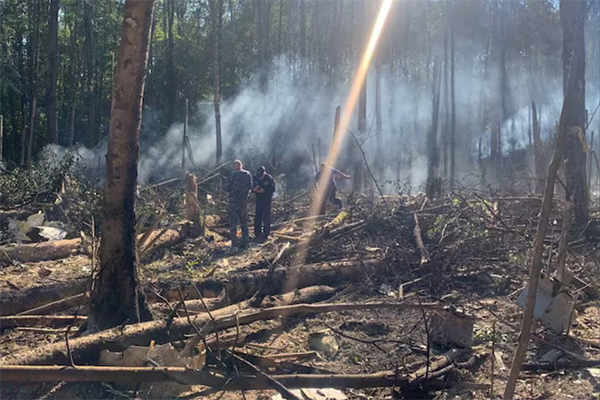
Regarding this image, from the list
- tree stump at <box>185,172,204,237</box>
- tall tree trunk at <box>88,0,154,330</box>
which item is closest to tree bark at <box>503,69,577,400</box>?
tall tree trunk at <box>88,0,154,330</box>

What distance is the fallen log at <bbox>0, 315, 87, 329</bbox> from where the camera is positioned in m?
4.93

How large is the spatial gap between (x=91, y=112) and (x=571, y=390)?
25044 millimetres

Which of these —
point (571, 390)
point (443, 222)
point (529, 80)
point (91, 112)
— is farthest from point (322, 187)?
point (529, 80)

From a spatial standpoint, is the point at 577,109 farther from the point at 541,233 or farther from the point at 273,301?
the point at 541,233

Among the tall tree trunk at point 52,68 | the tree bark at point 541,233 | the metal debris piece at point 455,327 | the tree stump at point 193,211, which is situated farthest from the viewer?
the tall tree trunk at point 52,68

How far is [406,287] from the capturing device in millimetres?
6852

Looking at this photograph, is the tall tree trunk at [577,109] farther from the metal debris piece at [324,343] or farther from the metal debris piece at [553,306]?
the metal debris piece at [324,343]

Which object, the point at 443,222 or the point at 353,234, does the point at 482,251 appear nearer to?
the point at 443,222

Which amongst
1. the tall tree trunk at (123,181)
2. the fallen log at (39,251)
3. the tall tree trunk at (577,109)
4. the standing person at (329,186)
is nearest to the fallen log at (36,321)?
the tall tree trunk at (123,181)

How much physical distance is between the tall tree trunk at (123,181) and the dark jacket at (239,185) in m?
5.49

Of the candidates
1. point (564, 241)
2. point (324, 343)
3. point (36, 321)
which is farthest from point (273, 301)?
point (564, 241)

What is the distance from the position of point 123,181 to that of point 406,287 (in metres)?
3.98

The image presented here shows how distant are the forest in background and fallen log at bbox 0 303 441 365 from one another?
15.0 meters

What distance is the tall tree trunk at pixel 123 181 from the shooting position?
4.47 metres
